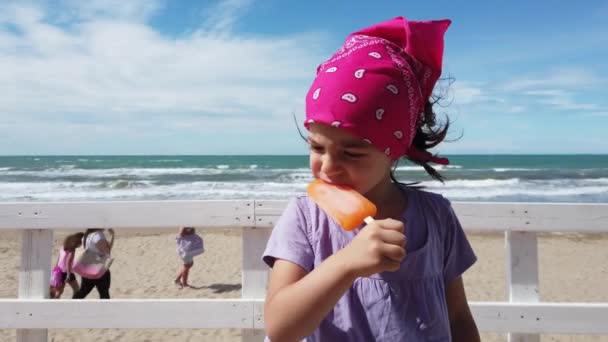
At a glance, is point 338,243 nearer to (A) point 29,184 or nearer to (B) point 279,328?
(B) point 279,328

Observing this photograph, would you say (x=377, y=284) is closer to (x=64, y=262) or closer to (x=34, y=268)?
(x=34, y=268)

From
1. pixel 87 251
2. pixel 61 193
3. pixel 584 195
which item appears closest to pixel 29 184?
pixel 61 193

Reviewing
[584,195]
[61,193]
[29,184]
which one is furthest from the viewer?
[29,184]

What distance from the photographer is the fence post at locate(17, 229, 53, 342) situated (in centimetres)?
220

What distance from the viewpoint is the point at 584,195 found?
23719 mm

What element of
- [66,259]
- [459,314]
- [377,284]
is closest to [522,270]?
[459,314]

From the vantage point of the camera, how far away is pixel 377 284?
52.0 inches

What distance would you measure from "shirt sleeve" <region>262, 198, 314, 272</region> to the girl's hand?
0.22m

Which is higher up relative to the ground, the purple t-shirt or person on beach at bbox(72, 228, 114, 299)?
the purple t-shirt

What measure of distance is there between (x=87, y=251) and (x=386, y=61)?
676 cm

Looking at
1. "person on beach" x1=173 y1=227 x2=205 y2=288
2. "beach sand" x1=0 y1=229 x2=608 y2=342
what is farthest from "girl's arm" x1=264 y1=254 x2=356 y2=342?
"person on beach" x1=173 y1=227 x2=205 y2=288

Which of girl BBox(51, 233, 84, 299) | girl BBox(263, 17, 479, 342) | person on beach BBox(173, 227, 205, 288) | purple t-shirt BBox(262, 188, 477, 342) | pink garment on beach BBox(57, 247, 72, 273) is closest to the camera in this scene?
girl BBox(263, 17, 479, 342)

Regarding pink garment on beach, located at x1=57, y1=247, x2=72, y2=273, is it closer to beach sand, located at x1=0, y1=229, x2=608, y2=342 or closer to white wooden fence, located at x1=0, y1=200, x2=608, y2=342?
beach sand, located at x1=0, y1=229, x2=608, y2=342

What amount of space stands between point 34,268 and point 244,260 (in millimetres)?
991
